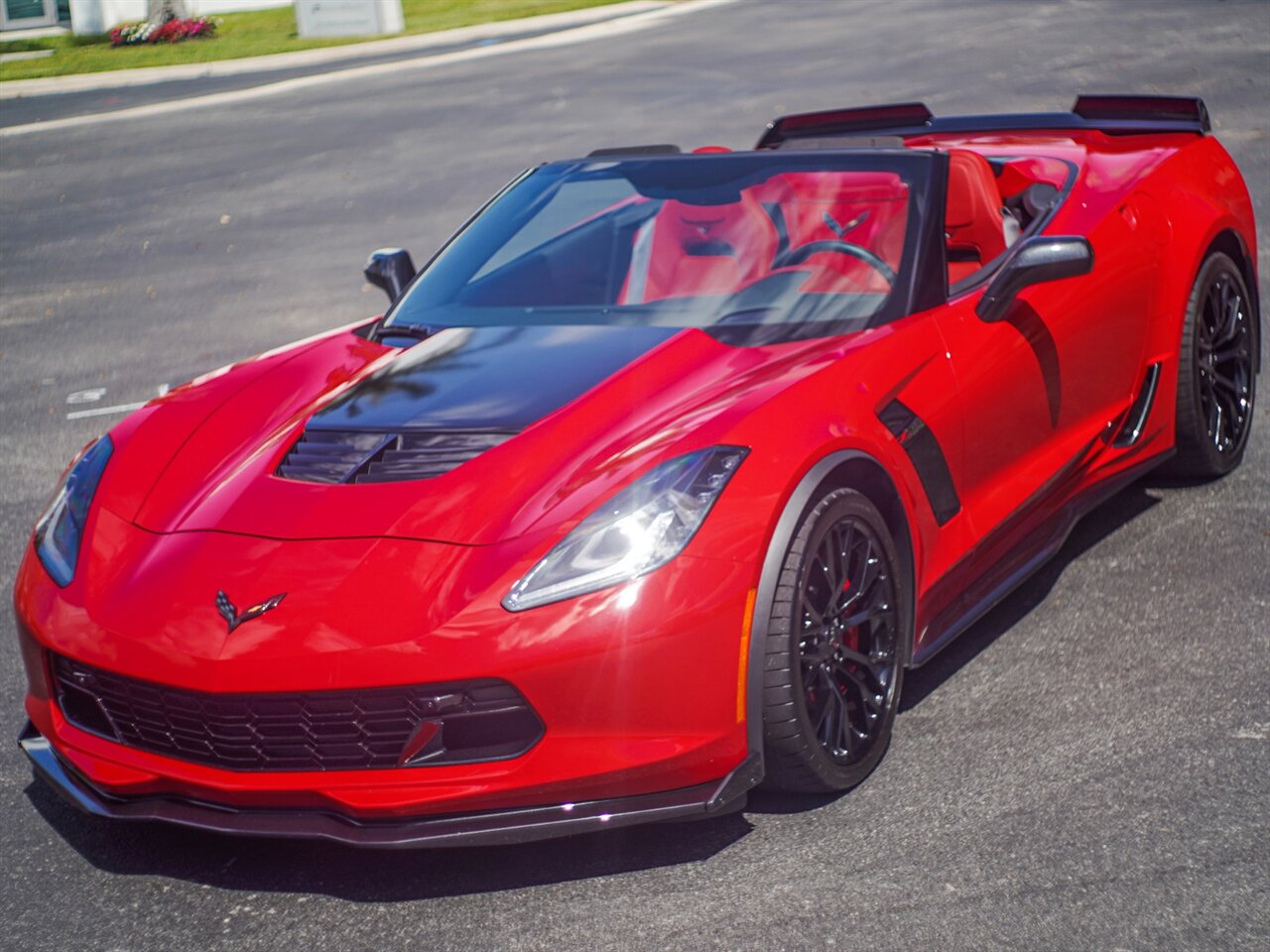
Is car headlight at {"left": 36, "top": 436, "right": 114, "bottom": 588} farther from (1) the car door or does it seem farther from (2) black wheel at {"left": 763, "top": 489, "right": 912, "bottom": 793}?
(1) the car door

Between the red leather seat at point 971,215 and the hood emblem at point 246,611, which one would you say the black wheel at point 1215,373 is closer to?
the red leather seat at point 971,215

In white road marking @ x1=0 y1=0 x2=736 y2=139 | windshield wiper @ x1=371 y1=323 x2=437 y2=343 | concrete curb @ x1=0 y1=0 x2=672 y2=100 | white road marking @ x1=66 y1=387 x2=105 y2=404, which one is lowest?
concrete curb @ x1=0 y1=0 x2=672 y2=100

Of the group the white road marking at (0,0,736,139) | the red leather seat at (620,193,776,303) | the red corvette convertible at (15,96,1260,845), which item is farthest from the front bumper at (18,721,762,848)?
the white road marking at (0,0,736,139)

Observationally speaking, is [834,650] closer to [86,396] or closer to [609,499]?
[609,499]

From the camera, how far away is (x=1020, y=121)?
6.19m

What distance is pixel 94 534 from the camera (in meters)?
3.79

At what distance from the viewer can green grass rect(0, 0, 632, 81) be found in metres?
27.0

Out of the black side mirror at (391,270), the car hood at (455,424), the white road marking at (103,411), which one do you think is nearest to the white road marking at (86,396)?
the white road marking at (103,411)

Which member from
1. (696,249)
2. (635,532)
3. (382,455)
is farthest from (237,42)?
(635,532)

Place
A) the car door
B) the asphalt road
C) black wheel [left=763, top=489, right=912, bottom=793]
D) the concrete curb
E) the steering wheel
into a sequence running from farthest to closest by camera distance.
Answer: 1. the concrete curb
2. the steering wheel
3. the car door
4. black wheel [left=763, top=489, right=912, bottom=793]
5. the asphalt road

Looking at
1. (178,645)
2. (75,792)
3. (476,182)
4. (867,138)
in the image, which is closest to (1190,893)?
(178,645)

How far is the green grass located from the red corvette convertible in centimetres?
2327

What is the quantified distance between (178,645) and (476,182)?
1058cm

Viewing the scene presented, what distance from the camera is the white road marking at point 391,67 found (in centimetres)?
1973
